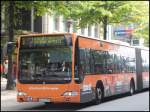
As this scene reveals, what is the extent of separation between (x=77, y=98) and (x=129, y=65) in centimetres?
890

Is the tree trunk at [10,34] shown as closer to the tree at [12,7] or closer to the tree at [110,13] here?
the tree at [12,7]

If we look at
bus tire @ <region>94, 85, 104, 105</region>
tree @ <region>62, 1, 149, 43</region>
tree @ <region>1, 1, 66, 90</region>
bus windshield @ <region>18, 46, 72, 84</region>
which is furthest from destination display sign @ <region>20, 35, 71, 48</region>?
tree @ <region>62, 1, 149, 43</region>

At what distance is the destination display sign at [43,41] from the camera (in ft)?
63.3

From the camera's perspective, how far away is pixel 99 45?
870 inches

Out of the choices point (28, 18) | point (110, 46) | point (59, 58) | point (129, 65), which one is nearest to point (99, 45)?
point (110, 46)

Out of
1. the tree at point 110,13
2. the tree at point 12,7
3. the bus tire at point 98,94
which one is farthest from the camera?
the tree at point 110,13

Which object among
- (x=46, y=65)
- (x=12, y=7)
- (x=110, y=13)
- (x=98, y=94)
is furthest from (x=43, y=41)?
(x=110, y=13)

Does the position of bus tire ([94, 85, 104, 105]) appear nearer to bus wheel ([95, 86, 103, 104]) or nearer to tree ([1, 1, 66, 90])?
bus wheel ([95, 86, 103, 104])

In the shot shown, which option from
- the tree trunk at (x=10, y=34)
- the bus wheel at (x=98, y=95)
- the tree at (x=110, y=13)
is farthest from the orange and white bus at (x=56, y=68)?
the tree at (x=110, y=13)

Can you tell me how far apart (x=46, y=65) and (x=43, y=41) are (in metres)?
0.99

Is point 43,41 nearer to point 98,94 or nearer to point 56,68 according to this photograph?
point 56,68

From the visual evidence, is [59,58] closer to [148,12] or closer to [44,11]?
[44,11]

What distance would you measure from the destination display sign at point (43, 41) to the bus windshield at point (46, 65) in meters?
0.19

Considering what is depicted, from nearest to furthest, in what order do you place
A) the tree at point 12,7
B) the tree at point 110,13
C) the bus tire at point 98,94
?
the bus tire at point 98,94
the tree at point 12,7
the tree at point 110,13
